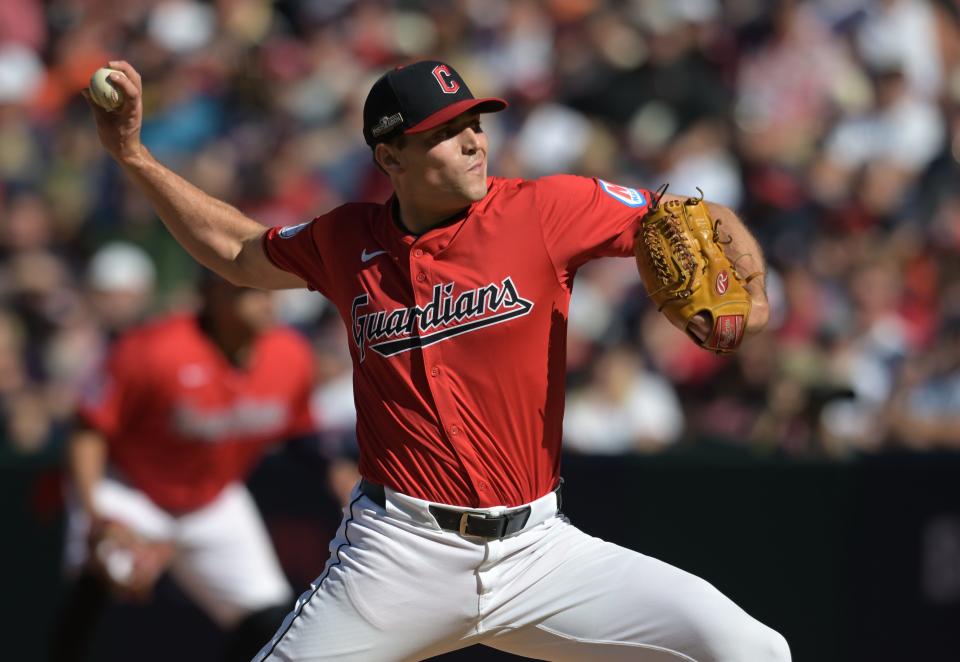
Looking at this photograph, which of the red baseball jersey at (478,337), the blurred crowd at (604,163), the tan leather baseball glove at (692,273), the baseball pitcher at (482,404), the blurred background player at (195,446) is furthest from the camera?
the blurred crowd at (604,163)

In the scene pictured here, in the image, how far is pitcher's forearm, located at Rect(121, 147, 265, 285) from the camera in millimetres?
4477

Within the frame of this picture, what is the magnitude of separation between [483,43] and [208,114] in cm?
233

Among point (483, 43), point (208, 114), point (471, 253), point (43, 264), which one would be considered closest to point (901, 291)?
point (483, 43)

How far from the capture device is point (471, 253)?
4152mm

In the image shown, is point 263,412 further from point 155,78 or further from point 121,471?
point 155,78

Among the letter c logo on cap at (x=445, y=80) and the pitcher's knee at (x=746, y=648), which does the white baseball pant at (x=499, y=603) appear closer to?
the pitcher's knee at (x=746, y=648)

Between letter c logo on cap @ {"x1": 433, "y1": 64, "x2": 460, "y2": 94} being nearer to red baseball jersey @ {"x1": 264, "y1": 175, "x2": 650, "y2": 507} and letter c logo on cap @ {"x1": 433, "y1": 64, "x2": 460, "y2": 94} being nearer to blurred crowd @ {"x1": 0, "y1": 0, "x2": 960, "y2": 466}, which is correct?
red baseball jersey @ {"x1": 264, "y1": 175, "x2": 650, "y2": 507}

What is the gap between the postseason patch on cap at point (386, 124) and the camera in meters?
4.12

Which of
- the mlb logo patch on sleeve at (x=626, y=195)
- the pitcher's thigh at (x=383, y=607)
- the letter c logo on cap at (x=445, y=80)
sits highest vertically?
the letter c logo on cap at (x=445, y=80)

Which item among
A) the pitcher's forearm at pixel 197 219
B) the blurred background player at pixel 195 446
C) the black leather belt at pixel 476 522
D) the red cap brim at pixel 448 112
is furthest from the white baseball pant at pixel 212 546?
the red cap brim at pixel 448 112

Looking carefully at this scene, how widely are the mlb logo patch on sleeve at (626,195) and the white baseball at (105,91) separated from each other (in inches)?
56.5

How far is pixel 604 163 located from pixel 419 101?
6.66 metres

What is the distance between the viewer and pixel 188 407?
21.4 feet

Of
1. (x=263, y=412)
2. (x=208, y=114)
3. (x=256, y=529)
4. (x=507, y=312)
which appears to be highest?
(x=208, y=114)
